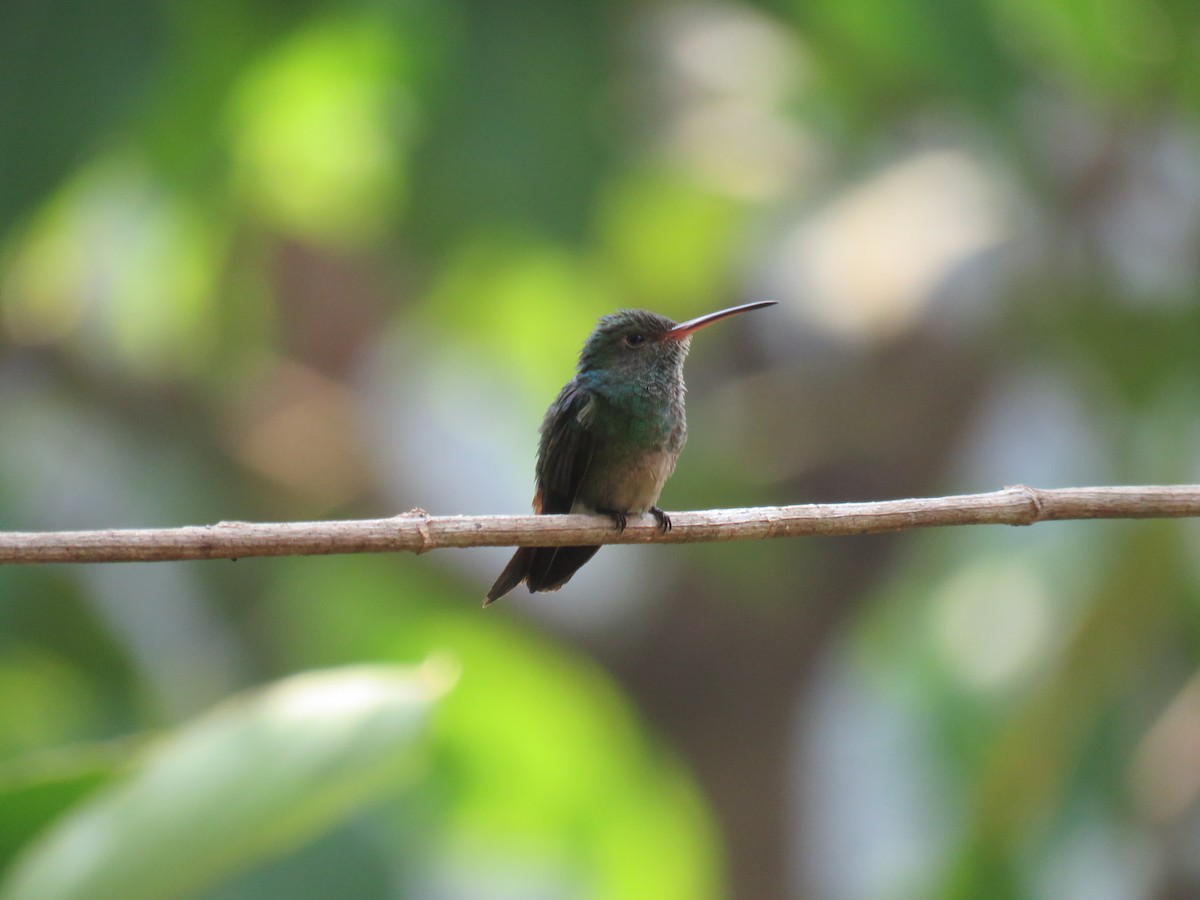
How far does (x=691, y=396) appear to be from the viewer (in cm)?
595

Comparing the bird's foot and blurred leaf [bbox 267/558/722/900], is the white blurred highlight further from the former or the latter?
the bird's foot

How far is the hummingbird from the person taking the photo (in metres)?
2.94

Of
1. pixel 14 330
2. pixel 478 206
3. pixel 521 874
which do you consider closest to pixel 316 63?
pixel 478 206

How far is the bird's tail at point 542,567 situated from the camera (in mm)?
2660

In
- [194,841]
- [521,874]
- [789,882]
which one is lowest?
[789,882]

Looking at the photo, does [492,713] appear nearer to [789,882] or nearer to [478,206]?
[789,882]

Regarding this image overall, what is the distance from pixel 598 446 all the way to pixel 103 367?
349 cm

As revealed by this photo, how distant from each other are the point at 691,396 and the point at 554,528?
3837mm

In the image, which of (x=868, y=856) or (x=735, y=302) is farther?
(x=735, y=302)

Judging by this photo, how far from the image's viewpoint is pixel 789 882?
6.09m

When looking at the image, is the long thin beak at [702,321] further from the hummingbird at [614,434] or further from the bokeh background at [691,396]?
the bokeh background at [691,396]

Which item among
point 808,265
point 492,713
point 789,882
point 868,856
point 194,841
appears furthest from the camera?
point 789,882

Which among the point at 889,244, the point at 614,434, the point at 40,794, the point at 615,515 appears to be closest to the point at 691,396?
the point at 889,244

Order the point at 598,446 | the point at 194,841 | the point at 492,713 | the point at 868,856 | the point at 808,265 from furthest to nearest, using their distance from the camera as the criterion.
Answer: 1. the point at 492,713
2. the point at 808,265
3. the point at 868,856
4. the point at 598,446
5. the point at 194,841
